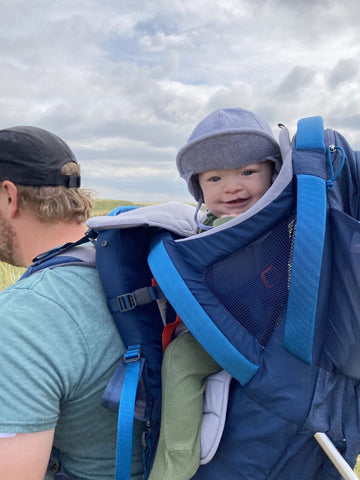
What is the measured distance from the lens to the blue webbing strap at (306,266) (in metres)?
1.74

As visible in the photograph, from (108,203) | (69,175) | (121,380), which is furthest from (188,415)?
(108,203)

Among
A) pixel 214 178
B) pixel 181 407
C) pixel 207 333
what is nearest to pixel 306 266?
pixel 207 333

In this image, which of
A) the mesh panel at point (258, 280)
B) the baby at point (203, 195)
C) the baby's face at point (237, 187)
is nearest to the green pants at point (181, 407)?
the baby at point (203, 195)

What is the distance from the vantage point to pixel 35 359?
5.92ft

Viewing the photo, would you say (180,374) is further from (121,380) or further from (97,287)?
(97,287)

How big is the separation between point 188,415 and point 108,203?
3289 centimetres

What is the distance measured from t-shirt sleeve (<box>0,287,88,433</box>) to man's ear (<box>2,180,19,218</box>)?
1.09m

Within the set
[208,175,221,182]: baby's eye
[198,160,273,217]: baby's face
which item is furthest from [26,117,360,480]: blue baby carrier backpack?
[208,175,221,182]: baby's eye

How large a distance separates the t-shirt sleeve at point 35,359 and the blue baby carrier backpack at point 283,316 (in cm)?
22

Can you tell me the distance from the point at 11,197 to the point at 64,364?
4.60ft

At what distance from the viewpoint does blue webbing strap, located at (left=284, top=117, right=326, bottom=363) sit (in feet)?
5.69

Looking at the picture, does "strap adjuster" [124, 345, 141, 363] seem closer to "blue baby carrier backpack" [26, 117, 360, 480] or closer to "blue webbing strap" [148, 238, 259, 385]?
"blue baby carrier backpack" [26, 117, 360, 480]

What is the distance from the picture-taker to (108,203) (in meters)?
34.1

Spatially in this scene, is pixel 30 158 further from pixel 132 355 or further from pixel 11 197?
pixel 132 355
